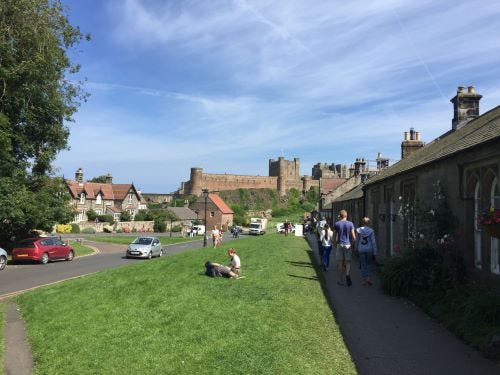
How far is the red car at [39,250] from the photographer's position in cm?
2753

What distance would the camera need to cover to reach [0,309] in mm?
14039

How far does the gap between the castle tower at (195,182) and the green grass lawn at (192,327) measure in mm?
114407

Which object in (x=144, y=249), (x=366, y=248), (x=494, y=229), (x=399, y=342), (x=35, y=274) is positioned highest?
(x=494, y=229)

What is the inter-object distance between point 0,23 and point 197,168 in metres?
109

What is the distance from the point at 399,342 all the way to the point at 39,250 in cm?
2458

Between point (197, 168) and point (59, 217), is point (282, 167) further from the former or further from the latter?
point (59, 217)

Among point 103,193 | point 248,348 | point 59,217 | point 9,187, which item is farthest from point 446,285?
point 103,193

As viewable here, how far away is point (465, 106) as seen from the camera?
18.9 metres

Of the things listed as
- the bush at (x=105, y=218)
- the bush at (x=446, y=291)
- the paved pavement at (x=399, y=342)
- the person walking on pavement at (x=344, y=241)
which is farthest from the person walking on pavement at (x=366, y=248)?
the bush at (x=105, y=218)

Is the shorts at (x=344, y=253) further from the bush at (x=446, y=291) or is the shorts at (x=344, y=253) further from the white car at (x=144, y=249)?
the white car at (x=144, y=249)

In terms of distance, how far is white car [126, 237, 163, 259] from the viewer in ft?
108

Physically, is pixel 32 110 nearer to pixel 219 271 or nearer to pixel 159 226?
pixel 219 271

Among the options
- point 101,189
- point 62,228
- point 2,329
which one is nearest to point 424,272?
point 2,329

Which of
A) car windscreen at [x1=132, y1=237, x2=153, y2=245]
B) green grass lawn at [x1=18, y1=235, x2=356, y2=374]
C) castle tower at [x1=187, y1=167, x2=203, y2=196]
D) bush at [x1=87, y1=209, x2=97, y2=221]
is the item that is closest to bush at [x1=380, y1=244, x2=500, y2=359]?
green grass lawn at [x1=18, y1=235, x2=356, y2=374]
